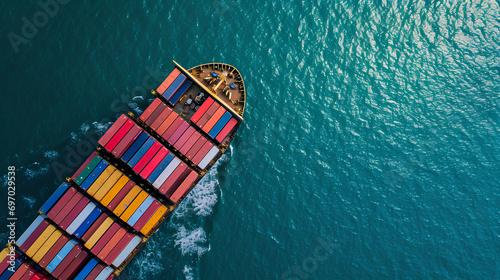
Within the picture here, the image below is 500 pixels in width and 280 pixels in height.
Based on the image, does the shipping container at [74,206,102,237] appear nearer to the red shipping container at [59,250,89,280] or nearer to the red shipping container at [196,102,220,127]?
the red shipping container at [59,250,89,280]

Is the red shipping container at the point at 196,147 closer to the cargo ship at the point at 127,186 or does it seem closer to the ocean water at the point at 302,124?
the cargo ship at the point at 127,186

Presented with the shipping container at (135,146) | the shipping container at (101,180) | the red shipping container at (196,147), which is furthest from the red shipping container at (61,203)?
the red shipping container at (196,147)

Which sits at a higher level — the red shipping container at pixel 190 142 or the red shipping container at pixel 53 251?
the red shipping container at pixel 190 142

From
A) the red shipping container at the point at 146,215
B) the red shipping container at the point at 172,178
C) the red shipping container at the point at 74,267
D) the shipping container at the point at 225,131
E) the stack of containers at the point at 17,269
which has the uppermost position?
the shipping container at the point at 225,131

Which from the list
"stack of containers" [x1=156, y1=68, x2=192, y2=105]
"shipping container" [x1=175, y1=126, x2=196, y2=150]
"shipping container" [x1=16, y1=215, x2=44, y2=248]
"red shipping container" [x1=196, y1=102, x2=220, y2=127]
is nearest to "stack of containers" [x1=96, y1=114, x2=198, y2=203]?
"shipping container" [x1=175, y1=126, x2=196, y2=150]

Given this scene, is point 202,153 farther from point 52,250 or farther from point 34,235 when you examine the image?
point 34,235

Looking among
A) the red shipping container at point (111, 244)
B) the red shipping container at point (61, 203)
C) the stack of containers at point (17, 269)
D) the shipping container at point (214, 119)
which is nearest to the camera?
the stack of containers at point (17, 269)
